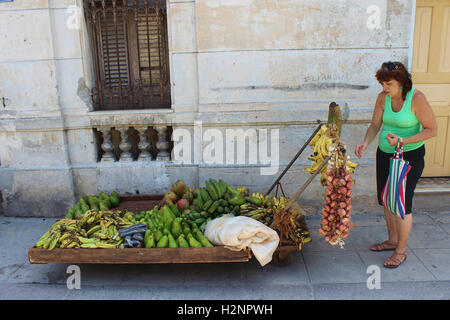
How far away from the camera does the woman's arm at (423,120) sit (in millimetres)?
3416

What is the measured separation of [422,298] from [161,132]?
364 centimetres

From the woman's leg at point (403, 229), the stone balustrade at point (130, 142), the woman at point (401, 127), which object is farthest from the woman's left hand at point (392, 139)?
the stone balustrade at point (130, 142)

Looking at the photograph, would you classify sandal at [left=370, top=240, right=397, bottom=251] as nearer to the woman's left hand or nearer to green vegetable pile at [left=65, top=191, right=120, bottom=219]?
the woman's left hand

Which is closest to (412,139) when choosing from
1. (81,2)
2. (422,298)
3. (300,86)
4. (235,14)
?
(422,298)

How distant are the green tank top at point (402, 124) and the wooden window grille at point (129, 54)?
2.89m

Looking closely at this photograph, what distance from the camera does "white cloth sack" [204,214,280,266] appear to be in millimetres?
3494

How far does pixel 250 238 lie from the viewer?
3.53m

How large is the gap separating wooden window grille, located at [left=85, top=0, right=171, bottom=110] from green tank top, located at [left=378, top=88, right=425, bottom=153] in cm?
289

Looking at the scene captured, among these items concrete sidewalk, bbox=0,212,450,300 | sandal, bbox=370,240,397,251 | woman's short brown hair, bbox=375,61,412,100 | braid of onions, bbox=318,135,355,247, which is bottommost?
concrete sidewalk, bbox=0,212,450,300

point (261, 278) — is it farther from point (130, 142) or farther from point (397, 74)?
point (130, 142)

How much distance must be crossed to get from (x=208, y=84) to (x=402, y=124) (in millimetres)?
2418

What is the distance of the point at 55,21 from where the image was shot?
16.2ft

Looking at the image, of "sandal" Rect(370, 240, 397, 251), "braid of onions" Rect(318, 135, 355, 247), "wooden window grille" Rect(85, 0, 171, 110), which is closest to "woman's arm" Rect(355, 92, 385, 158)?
"braid of onions" Rect(318, 135, 355, 247)

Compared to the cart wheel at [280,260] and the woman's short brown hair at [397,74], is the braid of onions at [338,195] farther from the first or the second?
the woman's short brown hair at [397,74]
